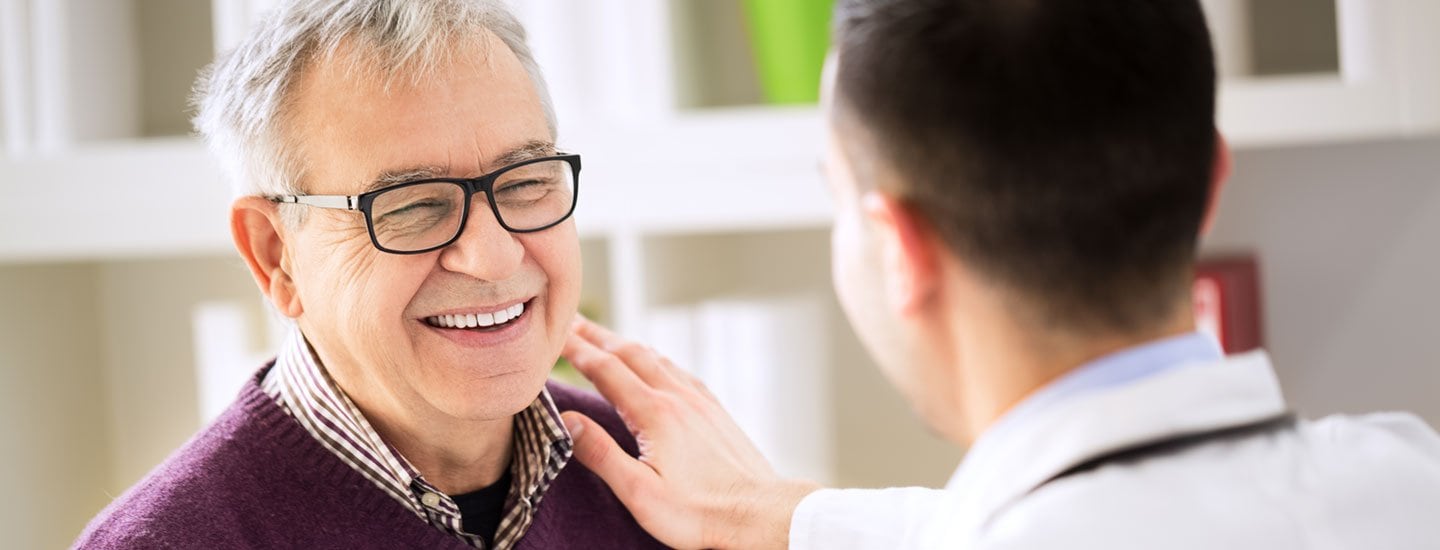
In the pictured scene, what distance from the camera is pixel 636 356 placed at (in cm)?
155

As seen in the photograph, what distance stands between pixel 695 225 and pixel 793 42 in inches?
11.8

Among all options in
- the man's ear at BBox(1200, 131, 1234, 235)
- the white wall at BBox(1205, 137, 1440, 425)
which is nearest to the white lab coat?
the man's ear at BBox(1200, 131, 1234, 235)

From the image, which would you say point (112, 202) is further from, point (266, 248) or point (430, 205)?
point (430, 205)

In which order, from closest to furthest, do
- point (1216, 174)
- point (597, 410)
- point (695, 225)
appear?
point (1216, 174)
point (597, 410)
point (695, 225)

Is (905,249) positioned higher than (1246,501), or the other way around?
(905,249)

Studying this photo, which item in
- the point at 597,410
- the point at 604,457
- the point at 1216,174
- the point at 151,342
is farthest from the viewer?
the point at 151,342

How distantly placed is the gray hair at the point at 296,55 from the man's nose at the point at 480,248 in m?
0.13

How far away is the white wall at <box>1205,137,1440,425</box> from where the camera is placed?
83.9 inches

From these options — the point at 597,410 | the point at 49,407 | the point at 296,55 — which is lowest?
the point at 49,407

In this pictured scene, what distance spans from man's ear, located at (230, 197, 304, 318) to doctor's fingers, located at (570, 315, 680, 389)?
324 mm

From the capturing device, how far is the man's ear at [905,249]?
36.7 inches

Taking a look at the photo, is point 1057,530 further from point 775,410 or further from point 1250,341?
point 1250,341

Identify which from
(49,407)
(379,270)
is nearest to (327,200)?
(379,270)

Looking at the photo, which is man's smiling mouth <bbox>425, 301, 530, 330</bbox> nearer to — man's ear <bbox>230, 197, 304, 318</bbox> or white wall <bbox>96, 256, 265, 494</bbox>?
man's ear <bbox>230, 197, 304, 318</bbox>
